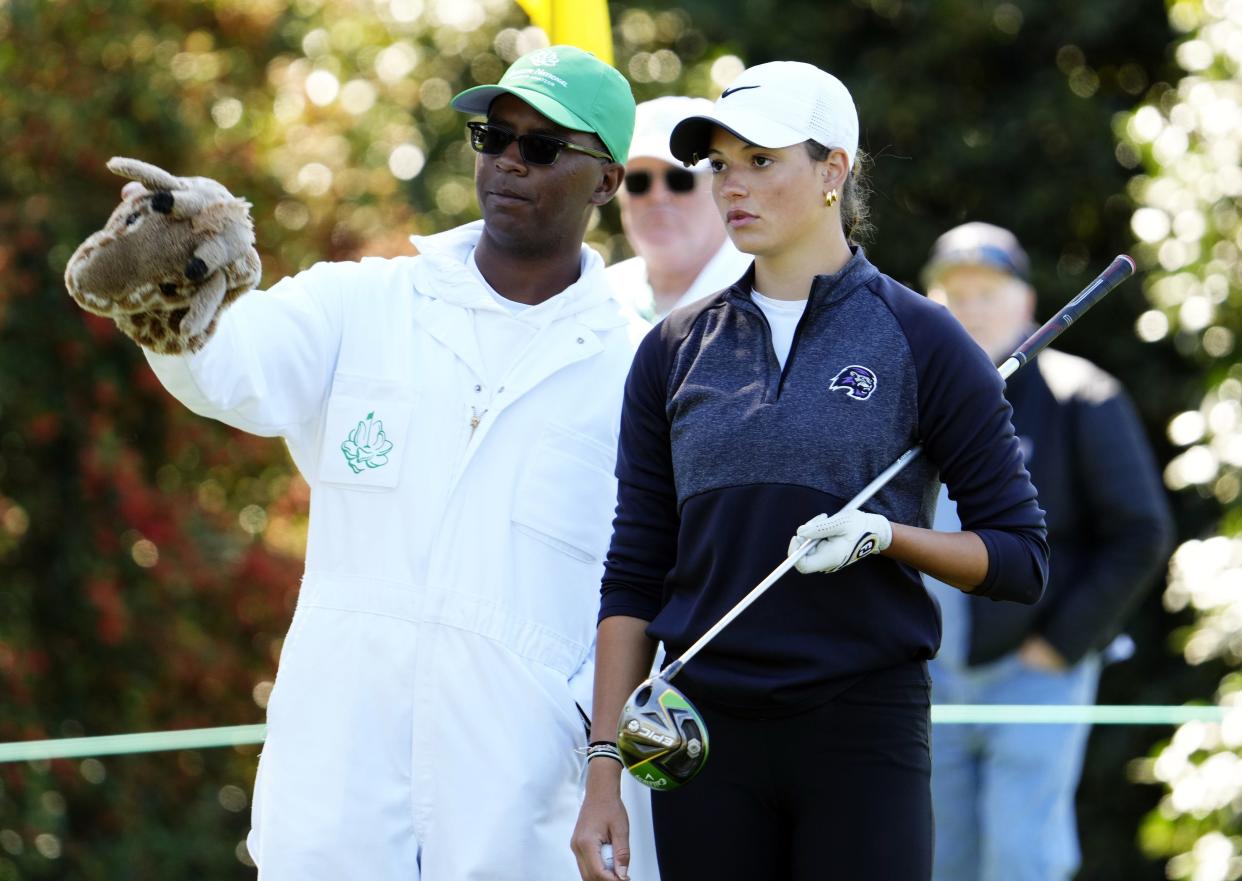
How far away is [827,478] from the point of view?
11.2 feet

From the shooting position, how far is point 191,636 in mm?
8555

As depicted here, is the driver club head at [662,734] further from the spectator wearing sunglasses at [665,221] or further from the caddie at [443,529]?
the spectator wearing sunglasses at [665,221]

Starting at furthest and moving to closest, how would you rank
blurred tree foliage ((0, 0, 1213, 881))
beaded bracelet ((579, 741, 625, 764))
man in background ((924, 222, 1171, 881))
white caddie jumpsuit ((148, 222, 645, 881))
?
1. blurred tree foliage ((0, 0, 1213, 881))
2. man in background ((924, 222, 1171, 881))
3. white caddie jumpsuit ((148, 222, 645, 881))
4. beaded bracelet ((579, 741, 625, 764))

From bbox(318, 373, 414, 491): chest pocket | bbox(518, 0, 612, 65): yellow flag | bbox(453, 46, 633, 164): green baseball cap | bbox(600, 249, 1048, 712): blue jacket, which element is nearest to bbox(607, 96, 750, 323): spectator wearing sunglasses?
bbox(518, 0, 612, 65): yellow flag

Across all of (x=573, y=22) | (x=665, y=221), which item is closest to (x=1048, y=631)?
(x=665, y=221)

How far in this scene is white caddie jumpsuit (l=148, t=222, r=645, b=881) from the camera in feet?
12.7

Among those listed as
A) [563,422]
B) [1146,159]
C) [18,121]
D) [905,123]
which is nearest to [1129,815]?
[905,123]

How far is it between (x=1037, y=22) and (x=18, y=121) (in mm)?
7047

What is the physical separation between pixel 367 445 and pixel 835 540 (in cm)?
113

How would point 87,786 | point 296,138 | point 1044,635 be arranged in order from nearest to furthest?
point 1044,635, point 87,786, point 296,138

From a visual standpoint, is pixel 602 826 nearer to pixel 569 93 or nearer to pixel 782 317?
pixel 782 317

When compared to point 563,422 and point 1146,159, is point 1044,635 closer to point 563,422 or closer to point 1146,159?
point 1146,159

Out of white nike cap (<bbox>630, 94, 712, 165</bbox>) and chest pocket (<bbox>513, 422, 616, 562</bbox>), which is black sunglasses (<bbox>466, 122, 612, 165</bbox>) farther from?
white nike cap (<bbox>630, 94, 712, 165</bbox>)

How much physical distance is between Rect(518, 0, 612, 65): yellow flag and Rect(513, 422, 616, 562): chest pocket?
5.01 ft
